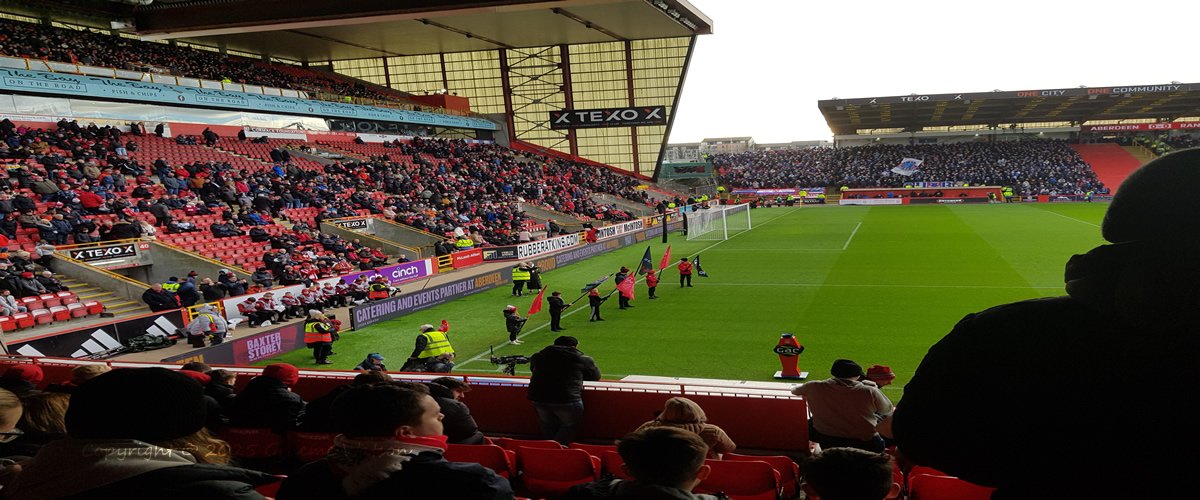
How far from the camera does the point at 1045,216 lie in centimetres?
4306

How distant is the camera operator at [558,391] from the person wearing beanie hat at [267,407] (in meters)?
2.46

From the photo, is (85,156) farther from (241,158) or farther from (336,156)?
(336,156)

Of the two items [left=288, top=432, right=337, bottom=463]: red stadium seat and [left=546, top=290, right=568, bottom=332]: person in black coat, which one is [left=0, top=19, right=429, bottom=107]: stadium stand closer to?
[left=546, top=290, right=568, bottom=332]: person in black coat

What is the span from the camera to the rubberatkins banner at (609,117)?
2255 inches

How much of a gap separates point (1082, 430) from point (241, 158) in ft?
126

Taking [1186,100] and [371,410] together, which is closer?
[371,410]

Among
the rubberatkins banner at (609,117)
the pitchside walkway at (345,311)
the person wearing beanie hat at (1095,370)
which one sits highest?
the rubberatkins banner at (609,117)

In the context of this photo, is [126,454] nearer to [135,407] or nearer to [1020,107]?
[135,407]

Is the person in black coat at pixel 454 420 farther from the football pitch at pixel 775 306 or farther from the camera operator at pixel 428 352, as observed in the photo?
the football pitch at pixel 775 306

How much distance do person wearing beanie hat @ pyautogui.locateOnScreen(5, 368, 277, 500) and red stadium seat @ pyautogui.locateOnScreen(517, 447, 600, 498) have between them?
3297 millimetres

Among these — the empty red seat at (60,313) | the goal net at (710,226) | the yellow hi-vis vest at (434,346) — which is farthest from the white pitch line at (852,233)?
the empty red seat at (60,313)

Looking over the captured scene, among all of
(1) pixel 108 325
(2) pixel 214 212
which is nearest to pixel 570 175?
(2) pixel 214 212

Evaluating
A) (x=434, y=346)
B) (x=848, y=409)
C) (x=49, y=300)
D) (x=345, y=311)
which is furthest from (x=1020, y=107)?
(x=49, y=300)

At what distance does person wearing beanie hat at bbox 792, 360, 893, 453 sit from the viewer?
5855 mm
